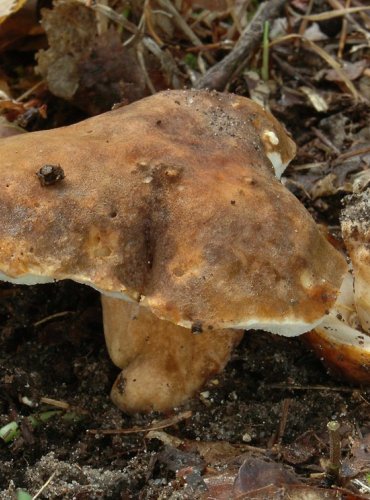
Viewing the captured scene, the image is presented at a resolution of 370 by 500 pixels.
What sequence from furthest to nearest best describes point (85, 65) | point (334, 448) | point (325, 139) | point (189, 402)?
point (325, 139), point (85, 65), point (189, 402), point (334, 448)

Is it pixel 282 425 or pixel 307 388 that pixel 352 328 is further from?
pixel 282 425

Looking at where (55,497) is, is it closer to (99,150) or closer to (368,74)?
(99,150)

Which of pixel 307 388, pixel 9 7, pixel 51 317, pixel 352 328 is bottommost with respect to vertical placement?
pixel 307 388

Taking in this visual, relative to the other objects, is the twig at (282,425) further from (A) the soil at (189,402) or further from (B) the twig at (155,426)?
(B) the twig at (155,426)

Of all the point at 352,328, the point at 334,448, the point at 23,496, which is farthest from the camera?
the point at 352,328

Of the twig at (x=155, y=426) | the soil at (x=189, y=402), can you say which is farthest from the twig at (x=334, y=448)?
the twig at (x=155, y=426)

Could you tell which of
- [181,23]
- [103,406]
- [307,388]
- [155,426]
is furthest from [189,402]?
[181,23]

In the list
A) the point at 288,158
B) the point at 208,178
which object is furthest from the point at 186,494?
the point at 288,158
